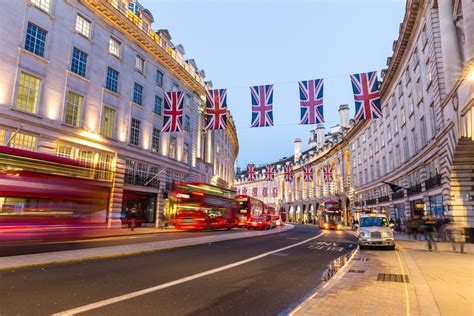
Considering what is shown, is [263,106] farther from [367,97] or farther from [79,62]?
[79,62]

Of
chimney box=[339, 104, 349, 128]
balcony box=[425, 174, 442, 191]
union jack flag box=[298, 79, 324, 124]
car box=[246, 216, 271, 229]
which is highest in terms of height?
chimney box=[339, 104, 349, 128]

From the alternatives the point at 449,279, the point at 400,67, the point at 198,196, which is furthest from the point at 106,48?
the point at 400,67

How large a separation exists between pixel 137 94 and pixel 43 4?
11171 mm

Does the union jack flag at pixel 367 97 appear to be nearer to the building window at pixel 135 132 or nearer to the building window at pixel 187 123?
the building window at pixel 135 132

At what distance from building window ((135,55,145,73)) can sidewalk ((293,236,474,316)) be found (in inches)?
1136

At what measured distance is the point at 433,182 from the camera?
2672 centimetres

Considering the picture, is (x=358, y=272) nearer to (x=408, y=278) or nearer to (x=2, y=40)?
(x=408, y=278)

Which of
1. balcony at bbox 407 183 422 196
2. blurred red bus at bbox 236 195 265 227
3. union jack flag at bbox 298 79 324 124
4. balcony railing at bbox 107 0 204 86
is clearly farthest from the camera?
blurred red bus at bbox 236 195 265 227

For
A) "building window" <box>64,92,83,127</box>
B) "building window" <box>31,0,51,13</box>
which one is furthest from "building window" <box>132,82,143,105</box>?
"building window" <box>31,0,51,13</box>

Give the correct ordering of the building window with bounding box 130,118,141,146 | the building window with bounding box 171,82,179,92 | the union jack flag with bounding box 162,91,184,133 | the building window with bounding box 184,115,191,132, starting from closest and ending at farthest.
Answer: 1. the union jack flag with bounding box 162,91,184,133
2. the building window with bounding box 130,118,141,146
3. the building window with bounding box 171,82,179,92
4. the building window with bounding box 184,115,191,132

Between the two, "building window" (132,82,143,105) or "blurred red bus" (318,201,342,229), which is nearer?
"building window" (132,82,143,105)

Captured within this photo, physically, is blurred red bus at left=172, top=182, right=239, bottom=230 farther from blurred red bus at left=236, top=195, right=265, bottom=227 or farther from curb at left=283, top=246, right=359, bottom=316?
curb at left=283, top=246, right=359, bottom=316

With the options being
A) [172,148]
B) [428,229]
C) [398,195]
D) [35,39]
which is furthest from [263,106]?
[398,195]

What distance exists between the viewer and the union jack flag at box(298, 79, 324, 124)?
19.3 meters
